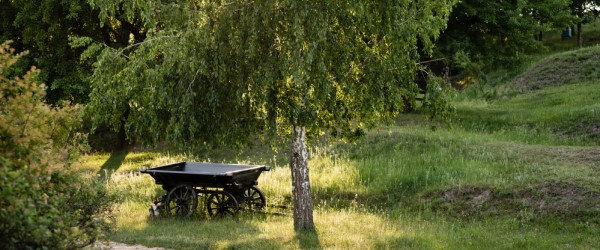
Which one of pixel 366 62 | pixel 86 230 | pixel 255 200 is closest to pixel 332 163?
pixel 255 200

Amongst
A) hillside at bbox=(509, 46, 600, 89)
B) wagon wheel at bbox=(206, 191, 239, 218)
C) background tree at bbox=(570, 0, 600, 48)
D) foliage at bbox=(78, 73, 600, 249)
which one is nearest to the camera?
foliage at bbox=(78, 73, 600, 249)

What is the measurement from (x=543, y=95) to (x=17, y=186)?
25.0 meters

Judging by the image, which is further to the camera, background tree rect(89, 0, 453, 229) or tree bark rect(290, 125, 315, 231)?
tree bark rect(290, 125, 315, 231)

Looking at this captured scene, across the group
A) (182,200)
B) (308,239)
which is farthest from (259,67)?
(182,200)

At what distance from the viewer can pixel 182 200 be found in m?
15.0

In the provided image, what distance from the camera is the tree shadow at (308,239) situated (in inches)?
461

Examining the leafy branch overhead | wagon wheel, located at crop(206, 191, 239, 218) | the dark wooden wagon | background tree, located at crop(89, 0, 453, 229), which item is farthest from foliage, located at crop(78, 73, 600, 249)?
the leafy branch overhead

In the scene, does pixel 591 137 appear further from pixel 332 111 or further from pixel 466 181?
pixel 332 111

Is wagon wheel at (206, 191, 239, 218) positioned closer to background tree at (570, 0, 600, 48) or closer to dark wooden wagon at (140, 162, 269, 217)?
dark wooden wagon at (140, 162, 269, 217)

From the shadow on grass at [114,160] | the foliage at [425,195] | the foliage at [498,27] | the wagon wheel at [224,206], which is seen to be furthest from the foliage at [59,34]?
the foliage at [498,27]

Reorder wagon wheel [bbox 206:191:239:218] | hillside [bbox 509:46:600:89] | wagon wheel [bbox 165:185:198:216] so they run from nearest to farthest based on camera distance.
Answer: wagon wheel [bbox 206:191:239:218] < wagon wheel [bbox 165:185:198:216] < hillside [bbox 509:46:600:89]

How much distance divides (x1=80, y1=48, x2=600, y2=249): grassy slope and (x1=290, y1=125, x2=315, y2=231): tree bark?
0.36 m

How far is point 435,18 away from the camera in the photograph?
1230 cm

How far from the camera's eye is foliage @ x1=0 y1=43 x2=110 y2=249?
5.94 metres
